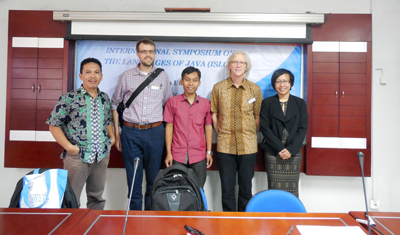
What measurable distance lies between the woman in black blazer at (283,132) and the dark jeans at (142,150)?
3.62ft

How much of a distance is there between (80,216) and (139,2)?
260 centimetres

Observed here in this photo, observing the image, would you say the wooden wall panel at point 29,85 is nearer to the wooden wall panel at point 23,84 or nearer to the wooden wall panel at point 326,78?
the wooden wall panel at point 23,84

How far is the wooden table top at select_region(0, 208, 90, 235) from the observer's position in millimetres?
1226

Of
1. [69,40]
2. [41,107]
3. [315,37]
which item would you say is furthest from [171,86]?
[315,37]

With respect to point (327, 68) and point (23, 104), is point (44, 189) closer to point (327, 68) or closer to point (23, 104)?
point (23, 104)

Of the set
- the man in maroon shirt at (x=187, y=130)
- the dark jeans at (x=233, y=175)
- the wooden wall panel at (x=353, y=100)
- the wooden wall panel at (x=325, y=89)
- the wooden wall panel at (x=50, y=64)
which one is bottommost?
the dark jeans at (x=233, y=175)

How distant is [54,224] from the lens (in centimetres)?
129

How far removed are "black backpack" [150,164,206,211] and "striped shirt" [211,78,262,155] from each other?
949 millimetres

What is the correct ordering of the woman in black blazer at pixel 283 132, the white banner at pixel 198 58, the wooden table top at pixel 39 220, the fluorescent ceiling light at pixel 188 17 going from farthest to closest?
1. the white banner at pixel 198 58
2. the fluorescent ceiling light at pixel 188 17
3. the woman in black blazer at pixel 283 132
4. the wooden table top at pixel 39 220

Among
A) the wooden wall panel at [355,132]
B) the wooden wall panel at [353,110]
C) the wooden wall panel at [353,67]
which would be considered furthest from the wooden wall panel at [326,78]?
the wooden wall panel at [355,132]

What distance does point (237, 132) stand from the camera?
2.70m

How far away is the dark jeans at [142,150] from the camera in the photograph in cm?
265

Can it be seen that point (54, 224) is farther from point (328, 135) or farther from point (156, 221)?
point (328, 135)

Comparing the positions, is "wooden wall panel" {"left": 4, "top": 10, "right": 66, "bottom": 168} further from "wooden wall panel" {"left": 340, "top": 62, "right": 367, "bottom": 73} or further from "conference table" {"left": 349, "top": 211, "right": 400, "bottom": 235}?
"wooden wall panel" {"left": 340, "top": 62, "right": 367, "bottom": 73}
